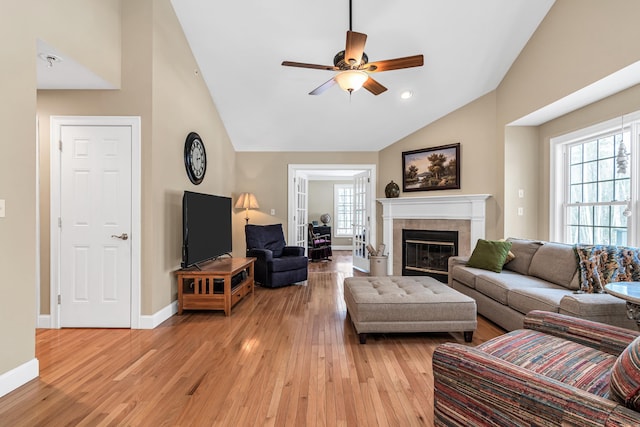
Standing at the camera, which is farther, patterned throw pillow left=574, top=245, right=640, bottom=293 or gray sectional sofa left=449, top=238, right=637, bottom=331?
patterned throw pillow left=574, top=245, right=640, bottom=293

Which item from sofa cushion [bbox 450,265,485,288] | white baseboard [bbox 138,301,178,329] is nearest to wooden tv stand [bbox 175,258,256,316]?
white baseboard [bbox 138,301,178,329]

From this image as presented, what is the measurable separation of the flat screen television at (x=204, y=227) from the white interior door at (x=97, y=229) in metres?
0.52

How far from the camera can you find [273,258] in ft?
15.9

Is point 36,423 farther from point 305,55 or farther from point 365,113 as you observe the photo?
point 365,113

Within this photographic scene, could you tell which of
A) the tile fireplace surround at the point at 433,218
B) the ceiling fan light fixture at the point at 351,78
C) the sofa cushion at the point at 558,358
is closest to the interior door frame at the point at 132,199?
the ceiling fan light fixture at the point at 351,78

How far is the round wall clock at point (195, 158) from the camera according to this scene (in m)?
3.68

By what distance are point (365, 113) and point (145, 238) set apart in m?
3.54

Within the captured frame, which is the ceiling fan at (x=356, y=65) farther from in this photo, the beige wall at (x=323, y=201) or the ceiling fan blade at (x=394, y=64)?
the beige wall at (x=323, y=201)

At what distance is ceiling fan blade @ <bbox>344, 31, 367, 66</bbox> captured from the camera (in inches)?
91.0

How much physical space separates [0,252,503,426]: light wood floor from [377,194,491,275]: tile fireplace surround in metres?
1.75

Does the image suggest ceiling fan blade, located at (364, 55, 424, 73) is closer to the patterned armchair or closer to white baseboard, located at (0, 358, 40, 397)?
the patterned armchair

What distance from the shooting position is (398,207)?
5449 millimetres

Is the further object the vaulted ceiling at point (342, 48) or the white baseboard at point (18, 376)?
the vaulted ceiling at point (342, 48)

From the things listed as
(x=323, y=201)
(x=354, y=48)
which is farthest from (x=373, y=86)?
(x=323, y=201)
